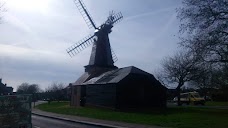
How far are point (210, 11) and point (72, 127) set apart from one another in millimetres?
15596

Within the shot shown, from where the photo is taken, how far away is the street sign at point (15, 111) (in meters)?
12.0

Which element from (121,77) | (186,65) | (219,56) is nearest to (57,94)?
(186,65)

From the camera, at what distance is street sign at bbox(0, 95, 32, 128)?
12.0 meters

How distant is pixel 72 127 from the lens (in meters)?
23.7

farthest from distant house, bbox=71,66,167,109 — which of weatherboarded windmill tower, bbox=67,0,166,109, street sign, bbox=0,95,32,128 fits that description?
street sign, bbox=0,95,32,128

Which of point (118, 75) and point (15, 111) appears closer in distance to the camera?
point (15, 111)

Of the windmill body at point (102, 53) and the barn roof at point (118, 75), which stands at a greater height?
the windmill body at point (102, 53)

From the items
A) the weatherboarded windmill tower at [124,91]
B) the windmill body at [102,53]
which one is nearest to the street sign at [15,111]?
the weatherboarded windmill tower at [124,91]

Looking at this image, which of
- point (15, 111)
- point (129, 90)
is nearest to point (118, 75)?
point (129, 90)

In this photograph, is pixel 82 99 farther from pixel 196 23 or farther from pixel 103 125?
pixel 103 125

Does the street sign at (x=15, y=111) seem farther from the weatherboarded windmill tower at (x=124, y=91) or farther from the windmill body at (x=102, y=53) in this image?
the windmill body at (x=102, y=53)

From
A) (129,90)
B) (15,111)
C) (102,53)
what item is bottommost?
(15,111)

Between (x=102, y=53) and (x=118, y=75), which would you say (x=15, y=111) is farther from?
(x=102, y=53)

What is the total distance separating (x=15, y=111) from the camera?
1235 cm
